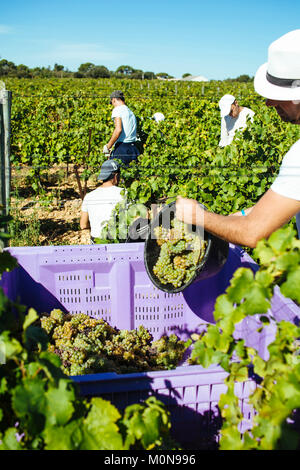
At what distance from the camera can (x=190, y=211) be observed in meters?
1.80

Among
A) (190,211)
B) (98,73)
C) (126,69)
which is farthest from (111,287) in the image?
(126,69)

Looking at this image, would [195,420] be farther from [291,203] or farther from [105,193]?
[105,193]

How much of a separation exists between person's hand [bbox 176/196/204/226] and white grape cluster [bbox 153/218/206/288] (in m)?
0.31

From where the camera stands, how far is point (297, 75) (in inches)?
67.6

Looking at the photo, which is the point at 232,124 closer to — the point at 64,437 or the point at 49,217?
the point at 49,217

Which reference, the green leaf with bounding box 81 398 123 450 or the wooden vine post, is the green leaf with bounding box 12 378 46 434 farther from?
the wooden vine post

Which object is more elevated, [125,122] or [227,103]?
[227,103]

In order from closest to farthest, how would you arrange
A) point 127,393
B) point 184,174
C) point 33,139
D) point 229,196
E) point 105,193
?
point 127,393 → point 229,196 → point 105,193 → point 184,174 → point 33,139

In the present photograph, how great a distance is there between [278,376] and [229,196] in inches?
94.1

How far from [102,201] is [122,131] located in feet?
10.2

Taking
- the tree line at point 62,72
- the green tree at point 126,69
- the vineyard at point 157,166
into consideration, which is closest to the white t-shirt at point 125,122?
the vineyard at point 157,166

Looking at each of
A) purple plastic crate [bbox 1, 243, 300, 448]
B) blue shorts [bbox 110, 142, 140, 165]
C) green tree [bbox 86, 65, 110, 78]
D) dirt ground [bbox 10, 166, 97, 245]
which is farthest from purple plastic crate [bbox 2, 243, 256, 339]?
green tree [bbox 86, 65, 110, 78]
